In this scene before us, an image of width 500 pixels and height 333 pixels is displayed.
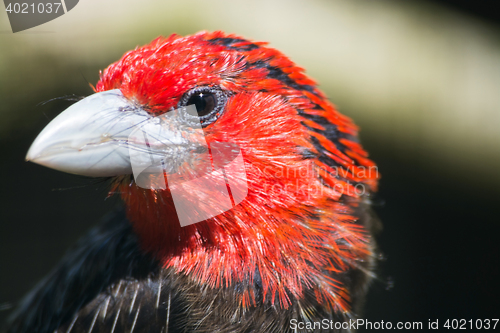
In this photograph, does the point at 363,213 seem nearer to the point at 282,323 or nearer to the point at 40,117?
the point at 282,323

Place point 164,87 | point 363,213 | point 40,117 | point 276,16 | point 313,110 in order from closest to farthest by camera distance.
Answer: point 164,87
point 313,110
point 363,213
point 40,117
point 276,16

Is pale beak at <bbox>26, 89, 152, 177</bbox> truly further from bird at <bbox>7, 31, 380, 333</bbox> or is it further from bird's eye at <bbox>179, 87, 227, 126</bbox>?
bird's eye at <bbox>179, 87, 227, 126</bbox>

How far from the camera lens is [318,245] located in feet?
2.84

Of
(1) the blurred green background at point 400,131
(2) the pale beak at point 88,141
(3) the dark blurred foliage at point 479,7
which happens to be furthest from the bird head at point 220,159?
(3) the dark blurred foliage at point 479,7

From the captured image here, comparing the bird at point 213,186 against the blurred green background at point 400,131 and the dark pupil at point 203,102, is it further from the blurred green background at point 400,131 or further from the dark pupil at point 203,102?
the blurred green background at point 400,131

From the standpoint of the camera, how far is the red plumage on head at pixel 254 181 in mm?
810

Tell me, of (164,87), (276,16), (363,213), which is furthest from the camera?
(276,16)

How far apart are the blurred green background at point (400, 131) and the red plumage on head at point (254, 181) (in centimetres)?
83

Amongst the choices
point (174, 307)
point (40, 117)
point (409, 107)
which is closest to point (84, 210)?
point (40, 117)

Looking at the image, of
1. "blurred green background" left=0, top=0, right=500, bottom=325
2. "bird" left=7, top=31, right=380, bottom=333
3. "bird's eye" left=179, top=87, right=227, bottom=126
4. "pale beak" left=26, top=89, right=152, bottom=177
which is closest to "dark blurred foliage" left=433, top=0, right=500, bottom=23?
"blurred green background" left=0, top=0, right=500, bottom=325

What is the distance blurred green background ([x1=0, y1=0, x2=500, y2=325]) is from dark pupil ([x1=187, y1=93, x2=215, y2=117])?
0.95m

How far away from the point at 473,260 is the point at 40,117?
2.15 meters

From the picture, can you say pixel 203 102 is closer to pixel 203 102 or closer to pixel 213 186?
pixel 203 102

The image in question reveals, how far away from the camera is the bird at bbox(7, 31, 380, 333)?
0.79 metres
